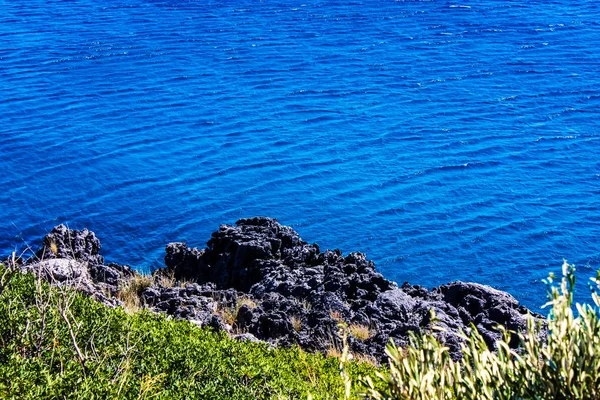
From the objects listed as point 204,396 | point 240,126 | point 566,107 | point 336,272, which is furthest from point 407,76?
point 204,396

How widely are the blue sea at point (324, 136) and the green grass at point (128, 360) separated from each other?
23.7ft

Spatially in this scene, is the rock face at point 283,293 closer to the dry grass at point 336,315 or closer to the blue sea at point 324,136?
the dry grass at point 336,315

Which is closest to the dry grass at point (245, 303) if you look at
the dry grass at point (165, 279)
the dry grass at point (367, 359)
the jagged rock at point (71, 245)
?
the dry grass at point (165, 279)

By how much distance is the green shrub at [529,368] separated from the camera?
448 centimetres

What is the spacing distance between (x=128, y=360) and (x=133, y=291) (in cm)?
580

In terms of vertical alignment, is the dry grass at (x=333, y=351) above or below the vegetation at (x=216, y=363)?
above

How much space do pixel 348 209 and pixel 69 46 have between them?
18.6 metres

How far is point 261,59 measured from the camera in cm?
3042

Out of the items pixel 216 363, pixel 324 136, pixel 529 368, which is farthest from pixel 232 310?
pixel 324 136

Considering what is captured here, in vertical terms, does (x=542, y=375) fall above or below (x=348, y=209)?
below

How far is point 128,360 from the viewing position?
7.64 metres

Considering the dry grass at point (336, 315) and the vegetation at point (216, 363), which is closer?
the vegetation at point (216, 363)

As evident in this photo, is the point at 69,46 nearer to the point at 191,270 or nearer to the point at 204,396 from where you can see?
the point at 191,270

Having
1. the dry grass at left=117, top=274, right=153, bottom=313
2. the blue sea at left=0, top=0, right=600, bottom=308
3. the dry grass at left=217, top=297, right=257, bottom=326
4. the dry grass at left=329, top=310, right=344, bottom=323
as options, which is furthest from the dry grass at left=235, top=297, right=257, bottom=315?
the blue sea at left=0, top=0, right=600, bottom=308
